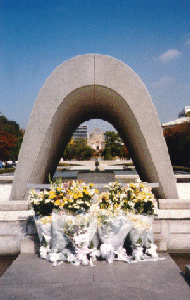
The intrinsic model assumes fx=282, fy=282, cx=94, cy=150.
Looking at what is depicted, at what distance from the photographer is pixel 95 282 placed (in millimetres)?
4250

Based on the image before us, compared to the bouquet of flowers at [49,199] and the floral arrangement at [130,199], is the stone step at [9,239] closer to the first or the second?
the bouquet of flowers at [49,199]

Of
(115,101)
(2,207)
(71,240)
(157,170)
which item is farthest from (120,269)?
(115,101)

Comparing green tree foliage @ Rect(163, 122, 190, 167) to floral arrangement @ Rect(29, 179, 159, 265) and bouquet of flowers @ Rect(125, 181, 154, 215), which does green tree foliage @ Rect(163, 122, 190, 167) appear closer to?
bouquet of flowers @ Rect(125, 181, 154, 215)

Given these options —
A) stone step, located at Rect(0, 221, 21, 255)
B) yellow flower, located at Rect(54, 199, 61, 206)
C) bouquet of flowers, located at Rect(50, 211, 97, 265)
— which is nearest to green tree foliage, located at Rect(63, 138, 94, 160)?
stone step, located at Rect(0, 221, 21, 255)

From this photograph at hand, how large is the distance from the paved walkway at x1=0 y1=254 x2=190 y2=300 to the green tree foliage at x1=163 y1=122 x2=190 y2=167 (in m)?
35.5

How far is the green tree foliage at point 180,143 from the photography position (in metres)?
39.1

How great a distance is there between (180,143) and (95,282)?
122 feet

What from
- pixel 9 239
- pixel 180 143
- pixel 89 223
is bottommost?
pixel 9 239

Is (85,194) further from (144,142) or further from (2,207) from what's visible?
(2,207)

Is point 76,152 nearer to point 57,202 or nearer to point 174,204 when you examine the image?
point 174,204

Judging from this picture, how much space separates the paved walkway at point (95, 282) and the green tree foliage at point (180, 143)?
3553 centimetres

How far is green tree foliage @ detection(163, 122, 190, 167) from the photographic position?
3912 cm

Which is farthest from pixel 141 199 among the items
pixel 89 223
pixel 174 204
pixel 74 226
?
pixel 174 204

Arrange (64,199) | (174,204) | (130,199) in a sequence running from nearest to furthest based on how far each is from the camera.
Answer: (64,199) → (130,199) → (174,204)
